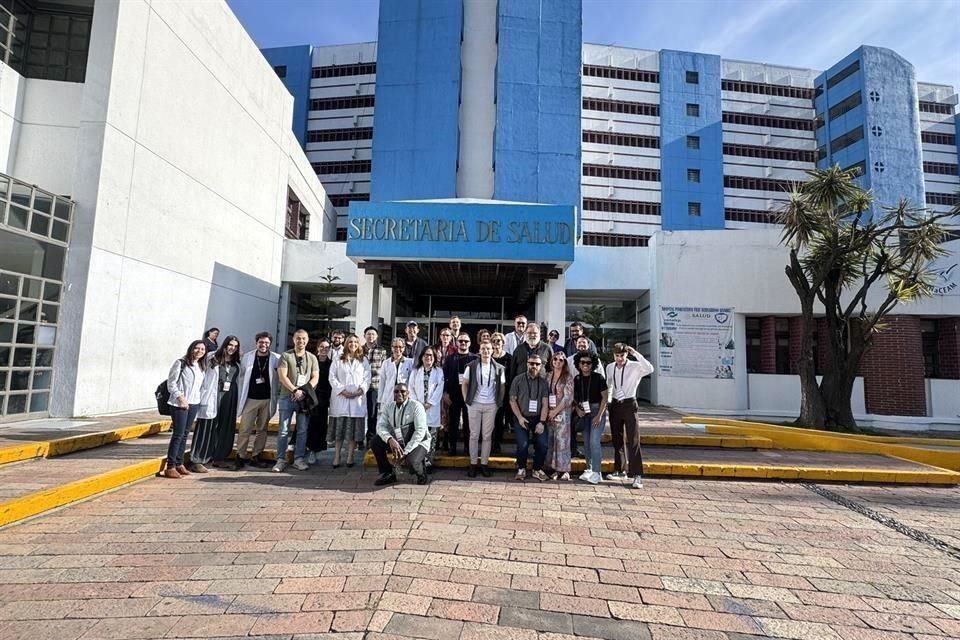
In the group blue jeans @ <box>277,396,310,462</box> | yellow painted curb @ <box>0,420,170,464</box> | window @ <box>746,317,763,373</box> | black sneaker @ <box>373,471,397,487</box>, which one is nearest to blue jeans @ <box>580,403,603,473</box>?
black sneaker @ <box>373,471,397,487</box>

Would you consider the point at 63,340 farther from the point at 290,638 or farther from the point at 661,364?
the point at 661,364

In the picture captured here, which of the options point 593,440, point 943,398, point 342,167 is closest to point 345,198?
point 342,167

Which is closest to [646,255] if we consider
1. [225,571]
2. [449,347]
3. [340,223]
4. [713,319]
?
[713,319]

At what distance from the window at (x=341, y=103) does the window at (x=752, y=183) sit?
30307 mm

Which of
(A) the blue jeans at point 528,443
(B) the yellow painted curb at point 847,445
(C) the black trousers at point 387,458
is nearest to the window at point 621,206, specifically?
(B) the yellow painted curb at point 847,445

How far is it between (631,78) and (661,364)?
109 ft

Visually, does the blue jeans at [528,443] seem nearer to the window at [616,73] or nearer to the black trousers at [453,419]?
the black trousers at [453,419]

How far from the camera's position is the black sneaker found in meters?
5.09

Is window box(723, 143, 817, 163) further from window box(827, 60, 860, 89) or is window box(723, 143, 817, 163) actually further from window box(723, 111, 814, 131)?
window box(827, 60, 860, 89)

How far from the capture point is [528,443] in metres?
5.63

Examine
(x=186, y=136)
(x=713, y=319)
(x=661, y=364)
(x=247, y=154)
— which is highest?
(x=247, y=154)

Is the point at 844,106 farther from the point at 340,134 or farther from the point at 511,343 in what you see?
the point at 511,343

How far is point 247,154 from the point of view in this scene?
46.2 feet

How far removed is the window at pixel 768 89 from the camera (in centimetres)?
3994
